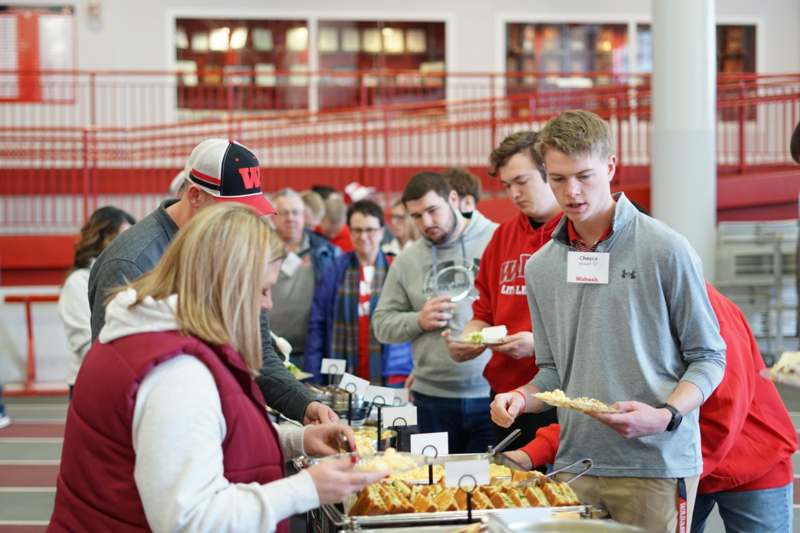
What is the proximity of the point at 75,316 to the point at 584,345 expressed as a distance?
150 inches

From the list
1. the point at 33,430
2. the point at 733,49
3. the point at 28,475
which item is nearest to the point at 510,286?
the point at 28,475

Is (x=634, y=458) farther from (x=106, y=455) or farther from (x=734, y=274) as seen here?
(x=734, y=274)

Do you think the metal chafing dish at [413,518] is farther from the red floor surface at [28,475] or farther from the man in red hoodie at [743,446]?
the red floor surface at [28,475]

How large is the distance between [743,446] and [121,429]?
1.75 m

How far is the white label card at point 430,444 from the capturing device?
2930mm

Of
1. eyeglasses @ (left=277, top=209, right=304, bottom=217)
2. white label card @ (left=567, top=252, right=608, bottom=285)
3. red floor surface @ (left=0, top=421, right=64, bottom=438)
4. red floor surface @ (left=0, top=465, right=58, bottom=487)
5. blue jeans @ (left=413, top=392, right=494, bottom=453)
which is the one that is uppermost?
eyeglasses @ (left=277, top=209, right=304, bottom=217)

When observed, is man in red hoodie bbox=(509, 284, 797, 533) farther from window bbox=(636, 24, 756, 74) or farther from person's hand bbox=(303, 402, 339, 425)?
window bbox=(636, 24, 756, 74)

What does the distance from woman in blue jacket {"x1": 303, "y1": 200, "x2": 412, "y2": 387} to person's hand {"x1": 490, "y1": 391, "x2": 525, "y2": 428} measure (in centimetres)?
268

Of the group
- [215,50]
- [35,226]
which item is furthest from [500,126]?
[35,226]

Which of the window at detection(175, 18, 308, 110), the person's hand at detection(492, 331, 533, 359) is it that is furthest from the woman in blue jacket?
the window at detection(175, 18, 308, 110)

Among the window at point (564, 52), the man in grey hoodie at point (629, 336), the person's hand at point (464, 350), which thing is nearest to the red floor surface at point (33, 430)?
the person's hand at point (464, 350)

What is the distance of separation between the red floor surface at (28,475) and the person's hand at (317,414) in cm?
398

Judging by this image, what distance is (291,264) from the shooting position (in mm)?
6125

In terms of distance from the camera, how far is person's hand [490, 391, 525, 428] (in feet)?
9.58
